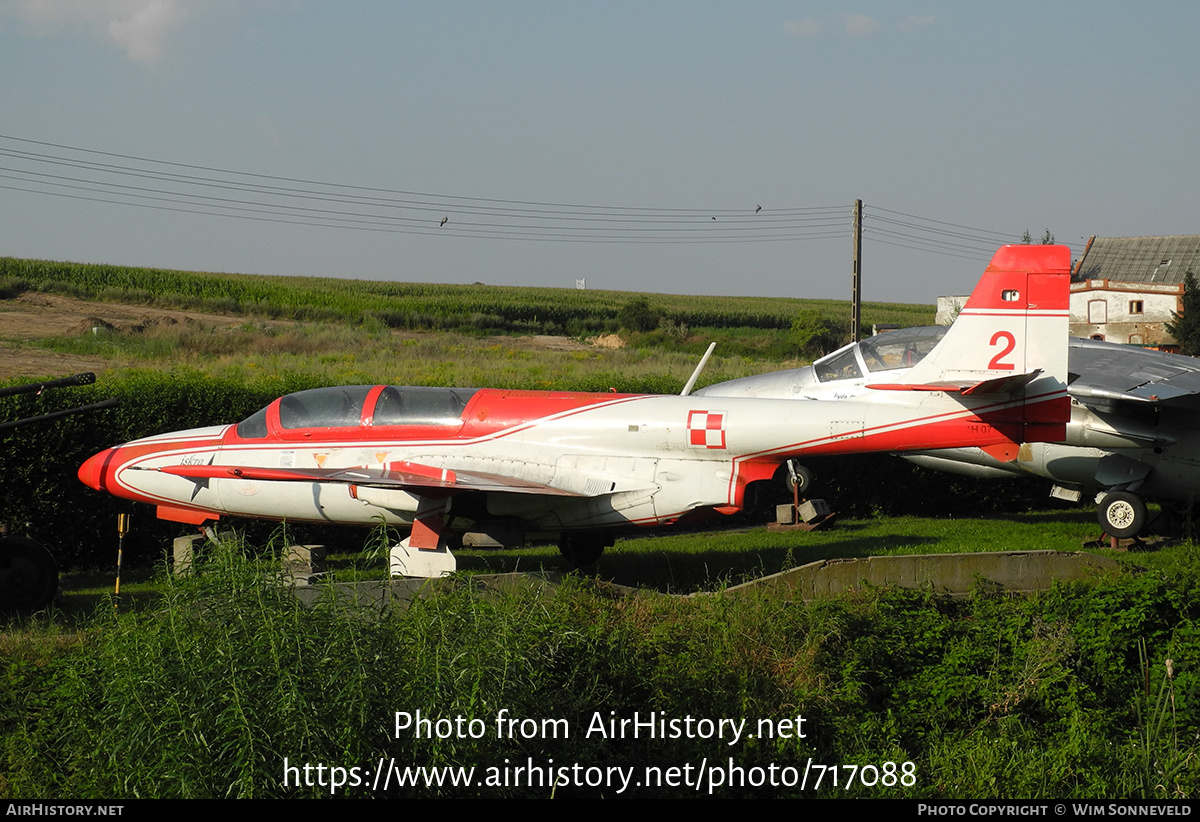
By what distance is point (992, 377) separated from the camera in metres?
11.1

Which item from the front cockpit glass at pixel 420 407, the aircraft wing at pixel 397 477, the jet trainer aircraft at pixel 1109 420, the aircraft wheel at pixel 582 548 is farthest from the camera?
the jet trainer aircraft at pixel 1109 420

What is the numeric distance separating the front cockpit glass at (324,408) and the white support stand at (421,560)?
1750 millimetres

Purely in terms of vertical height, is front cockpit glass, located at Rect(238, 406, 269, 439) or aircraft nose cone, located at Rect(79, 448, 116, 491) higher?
front cockpit glass, located at Rect(238, 406, 269, 439)

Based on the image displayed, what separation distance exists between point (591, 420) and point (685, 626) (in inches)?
126

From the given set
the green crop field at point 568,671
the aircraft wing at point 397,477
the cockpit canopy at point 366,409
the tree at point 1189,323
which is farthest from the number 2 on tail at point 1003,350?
the tree at point 1189,323

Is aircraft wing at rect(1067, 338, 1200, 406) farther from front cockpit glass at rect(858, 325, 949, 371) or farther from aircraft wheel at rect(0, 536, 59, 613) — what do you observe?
aircraft wheel at rect(0, 536, 59, 613)

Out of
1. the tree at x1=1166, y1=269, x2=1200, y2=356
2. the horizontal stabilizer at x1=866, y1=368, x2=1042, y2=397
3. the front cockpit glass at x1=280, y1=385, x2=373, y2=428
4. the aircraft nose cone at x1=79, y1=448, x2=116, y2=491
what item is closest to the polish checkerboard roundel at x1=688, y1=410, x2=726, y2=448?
the horizontal stabilizer at x1=866, y1=368, x2=1042, y2=397

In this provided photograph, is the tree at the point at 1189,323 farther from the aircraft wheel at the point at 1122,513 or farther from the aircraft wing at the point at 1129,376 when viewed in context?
the aircraft wheel at the point at 1122,513

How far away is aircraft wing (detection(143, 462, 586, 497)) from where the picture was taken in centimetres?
1030

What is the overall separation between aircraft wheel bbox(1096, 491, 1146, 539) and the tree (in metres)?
25.4

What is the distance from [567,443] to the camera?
1107 cm

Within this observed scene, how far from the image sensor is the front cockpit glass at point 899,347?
14125 millimetres

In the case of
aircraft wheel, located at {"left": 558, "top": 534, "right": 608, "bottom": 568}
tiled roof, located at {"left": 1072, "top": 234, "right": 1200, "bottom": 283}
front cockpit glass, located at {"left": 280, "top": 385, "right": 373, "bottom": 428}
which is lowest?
aircraft wheel, located at {"left": 558, "top": 534, "right": 608, "bottom": 568}

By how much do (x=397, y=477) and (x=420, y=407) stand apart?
1158 mm
